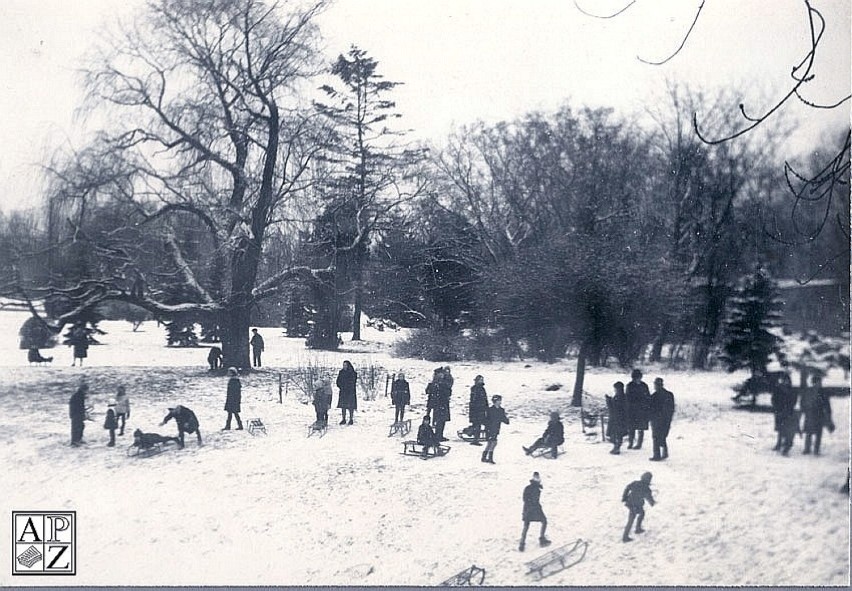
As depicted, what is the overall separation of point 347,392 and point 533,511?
1.54 meters

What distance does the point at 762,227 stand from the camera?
368cm

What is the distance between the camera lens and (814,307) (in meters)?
3.61

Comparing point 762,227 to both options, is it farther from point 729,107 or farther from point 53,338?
point 53,338

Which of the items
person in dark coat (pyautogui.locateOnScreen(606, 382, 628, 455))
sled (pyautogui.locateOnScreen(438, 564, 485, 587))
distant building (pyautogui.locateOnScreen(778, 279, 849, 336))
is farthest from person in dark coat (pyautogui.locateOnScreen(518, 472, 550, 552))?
distant building (pyautogui.locateOnScreen(778, 279, 849, 336))

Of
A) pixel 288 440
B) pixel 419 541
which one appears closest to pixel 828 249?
pixel 419 541

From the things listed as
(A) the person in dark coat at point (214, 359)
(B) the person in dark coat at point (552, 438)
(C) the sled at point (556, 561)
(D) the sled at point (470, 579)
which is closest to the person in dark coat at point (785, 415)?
(B) the person in dark coat at point (552, 438)

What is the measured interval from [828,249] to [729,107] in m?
1.19

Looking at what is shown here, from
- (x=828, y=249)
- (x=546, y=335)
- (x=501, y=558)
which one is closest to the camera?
(x=501, y=558)

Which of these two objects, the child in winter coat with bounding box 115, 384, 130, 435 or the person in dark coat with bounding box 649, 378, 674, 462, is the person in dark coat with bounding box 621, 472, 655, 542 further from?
the child in winter coat with bounding box 115, 384, 130, 435

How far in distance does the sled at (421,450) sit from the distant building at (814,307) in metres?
2.47

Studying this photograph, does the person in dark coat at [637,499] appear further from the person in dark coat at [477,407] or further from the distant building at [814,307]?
the distant building at [814,307]

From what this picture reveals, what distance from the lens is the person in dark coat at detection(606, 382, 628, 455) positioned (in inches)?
146

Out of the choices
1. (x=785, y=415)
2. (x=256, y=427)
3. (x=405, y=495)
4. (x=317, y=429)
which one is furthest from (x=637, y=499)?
(x=256, y=427)

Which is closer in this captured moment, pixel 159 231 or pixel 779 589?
pixel 779 589
